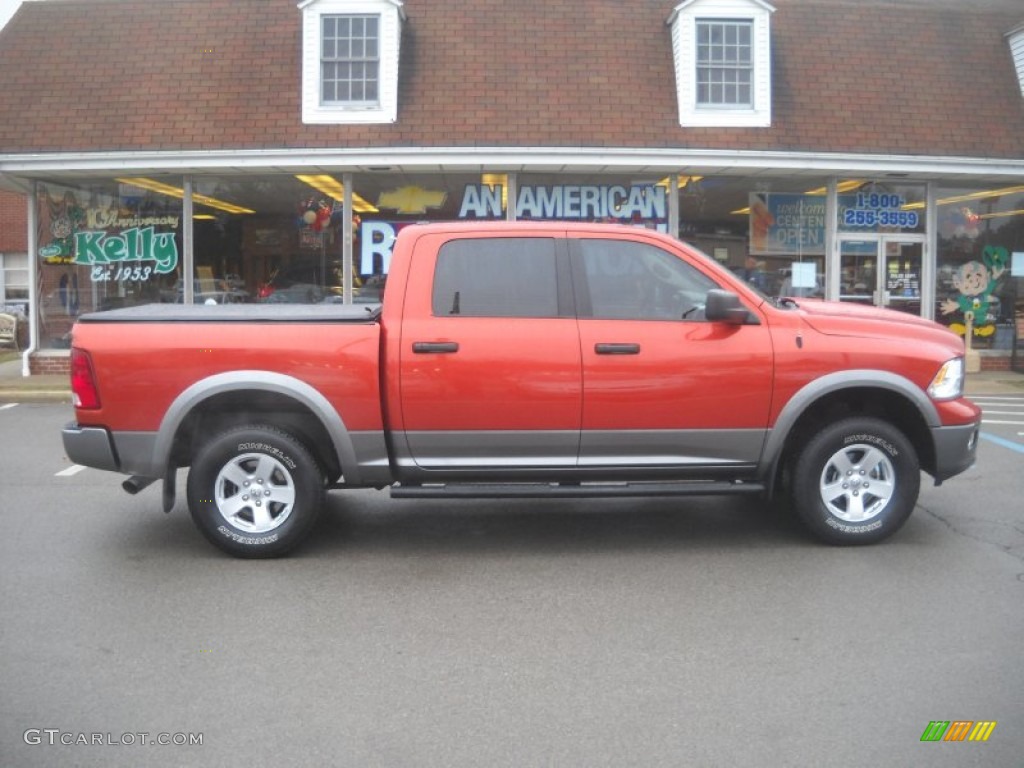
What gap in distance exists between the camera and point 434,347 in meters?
6.04

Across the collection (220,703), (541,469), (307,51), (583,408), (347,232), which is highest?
(307,51)

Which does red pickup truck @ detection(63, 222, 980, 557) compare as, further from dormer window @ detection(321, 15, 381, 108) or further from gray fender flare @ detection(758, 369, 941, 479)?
dormer window @ detection(321, 15, 381, 108)

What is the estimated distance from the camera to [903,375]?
20.4 ft

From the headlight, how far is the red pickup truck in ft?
0.05

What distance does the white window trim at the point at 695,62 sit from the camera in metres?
15.7

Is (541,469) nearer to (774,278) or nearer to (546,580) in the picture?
(546,580)

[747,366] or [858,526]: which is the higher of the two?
[747,366]

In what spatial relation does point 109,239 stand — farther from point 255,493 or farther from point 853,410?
Answer: point 853,410

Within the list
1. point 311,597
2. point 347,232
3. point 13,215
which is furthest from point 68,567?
point 13,215

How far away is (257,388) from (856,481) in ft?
12.1

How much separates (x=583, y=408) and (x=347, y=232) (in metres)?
10.6

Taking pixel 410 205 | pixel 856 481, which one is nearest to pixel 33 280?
pixel 410 205

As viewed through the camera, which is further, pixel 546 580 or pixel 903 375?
pixel 903 375

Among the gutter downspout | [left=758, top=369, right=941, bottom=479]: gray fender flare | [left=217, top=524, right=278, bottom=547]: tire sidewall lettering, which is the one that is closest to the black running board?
[left=758, top=369, right=941, bottom=479]: gray fender flare
